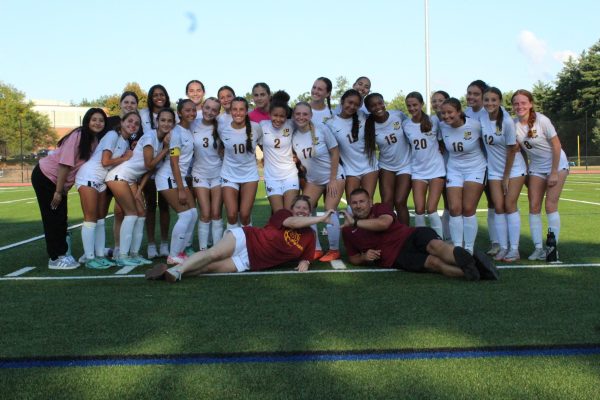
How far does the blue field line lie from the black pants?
342 cm

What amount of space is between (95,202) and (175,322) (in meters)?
2.92

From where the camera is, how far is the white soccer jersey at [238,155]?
265 inches

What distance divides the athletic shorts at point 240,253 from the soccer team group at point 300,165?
4.1 inches

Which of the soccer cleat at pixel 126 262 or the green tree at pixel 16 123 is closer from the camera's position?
the soccer cleat at pixel 126 262

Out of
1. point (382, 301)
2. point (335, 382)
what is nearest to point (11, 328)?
point (335, 382)

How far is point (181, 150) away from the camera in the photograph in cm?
684

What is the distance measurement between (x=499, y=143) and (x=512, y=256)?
1285 mm

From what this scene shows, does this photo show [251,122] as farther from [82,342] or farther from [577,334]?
[577,334]

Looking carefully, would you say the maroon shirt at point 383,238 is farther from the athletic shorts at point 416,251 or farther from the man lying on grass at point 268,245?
the man lying on grass at point 268,245

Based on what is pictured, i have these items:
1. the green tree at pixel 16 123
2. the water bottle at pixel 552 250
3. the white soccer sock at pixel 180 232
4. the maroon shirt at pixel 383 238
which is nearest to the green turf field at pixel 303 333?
the maroon shirt at pixel 383 238

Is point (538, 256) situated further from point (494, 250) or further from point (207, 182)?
point (207, 182)

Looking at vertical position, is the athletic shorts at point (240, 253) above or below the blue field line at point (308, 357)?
above

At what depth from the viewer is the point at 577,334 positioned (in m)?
3.76

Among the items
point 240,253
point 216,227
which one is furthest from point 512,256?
point 216,227
